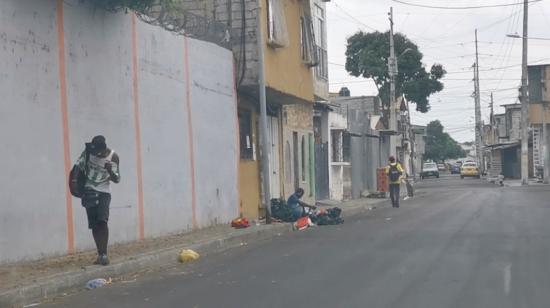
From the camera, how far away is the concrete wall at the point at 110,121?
32.4 ft

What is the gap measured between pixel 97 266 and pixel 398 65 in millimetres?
48137

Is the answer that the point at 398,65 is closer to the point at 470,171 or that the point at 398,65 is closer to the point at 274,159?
the point at 470,171

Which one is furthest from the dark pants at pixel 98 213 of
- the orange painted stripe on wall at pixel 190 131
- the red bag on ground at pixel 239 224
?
the red bag on ground at pixel 239 224

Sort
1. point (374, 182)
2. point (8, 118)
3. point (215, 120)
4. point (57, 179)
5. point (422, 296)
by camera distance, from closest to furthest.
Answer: point (422, 296), point (8, 118), point (57, 179), point (215, 120), point (374, 182)

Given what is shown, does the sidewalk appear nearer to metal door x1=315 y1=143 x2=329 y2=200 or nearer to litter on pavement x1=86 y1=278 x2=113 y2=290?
litter on pavement x1=86 y1=278 x2=113 y2=290

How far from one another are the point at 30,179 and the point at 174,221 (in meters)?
4.83

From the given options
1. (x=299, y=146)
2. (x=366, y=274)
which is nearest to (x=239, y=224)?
(x=366, y=274)

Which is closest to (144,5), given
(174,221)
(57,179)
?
(57,179)

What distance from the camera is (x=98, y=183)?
1002 centimetres

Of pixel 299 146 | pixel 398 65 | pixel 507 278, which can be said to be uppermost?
pixel 398 65

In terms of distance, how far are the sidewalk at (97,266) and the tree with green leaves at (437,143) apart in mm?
104715

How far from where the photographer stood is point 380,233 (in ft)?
49.2

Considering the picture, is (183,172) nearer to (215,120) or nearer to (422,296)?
(215,120)

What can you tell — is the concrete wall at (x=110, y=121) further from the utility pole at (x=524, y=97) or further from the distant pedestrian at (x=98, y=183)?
the utility pole at (x=524, y=97)
